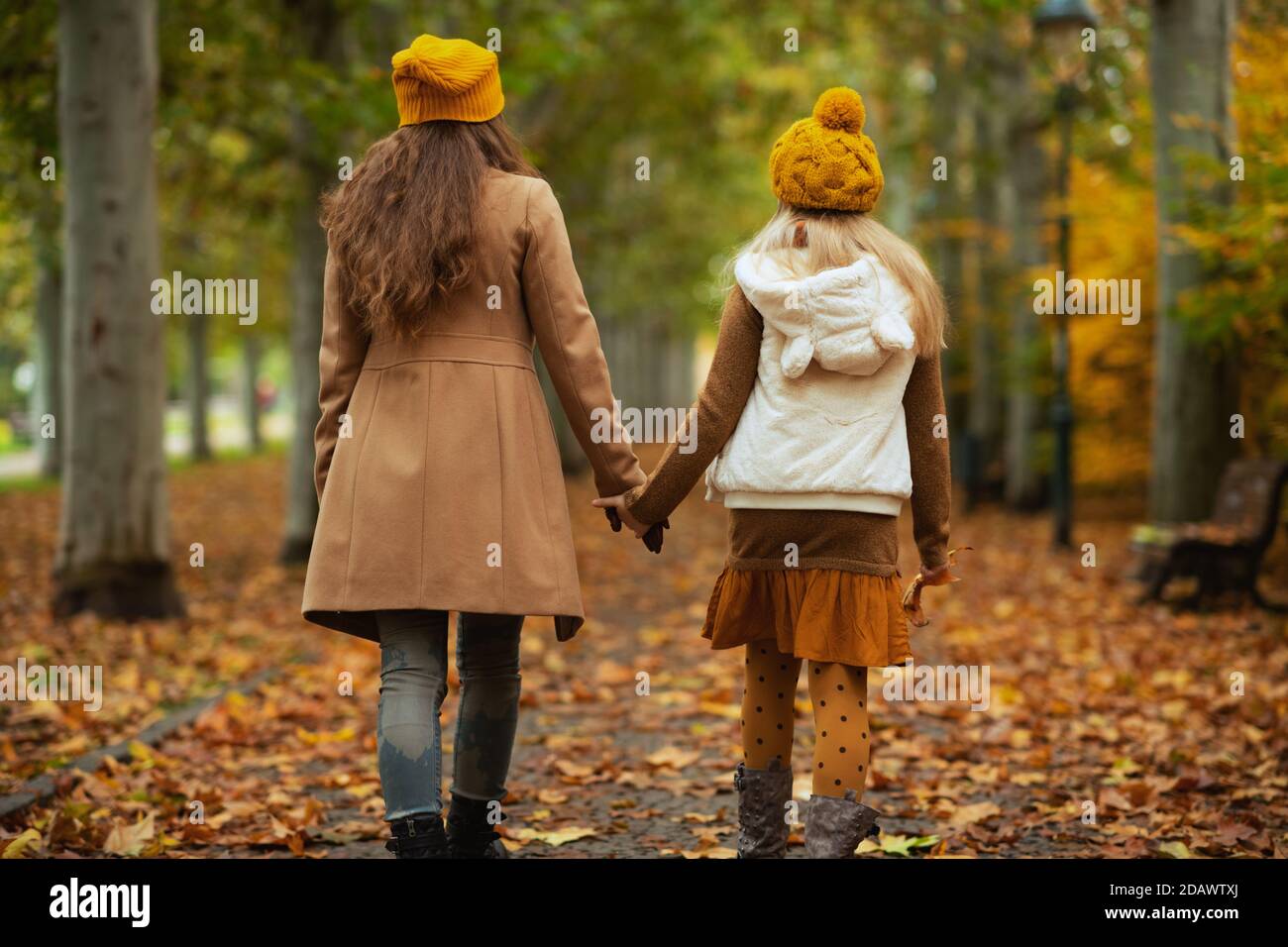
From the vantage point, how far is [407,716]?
3.49 m

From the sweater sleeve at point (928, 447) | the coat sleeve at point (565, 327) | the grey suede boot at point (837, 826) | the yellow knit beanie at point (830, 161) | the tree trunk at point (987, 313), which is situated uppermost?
the tree trunk at point (987, 313)

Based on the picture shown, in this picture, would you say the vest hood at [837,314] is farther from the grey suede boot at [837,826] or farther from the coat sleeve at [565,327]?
the grey suede boot at [837,826]

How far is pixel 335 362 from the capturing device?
367cm

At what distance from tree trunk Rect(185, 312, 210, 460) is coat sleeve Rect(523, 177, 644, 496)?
2674 cm

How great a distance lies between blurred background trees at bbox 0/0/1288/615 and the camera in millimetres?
9586

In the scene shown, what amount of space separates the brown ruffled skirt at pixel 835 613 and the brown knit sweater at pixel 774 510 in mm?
30

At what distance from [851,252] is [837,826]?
4.75 ft

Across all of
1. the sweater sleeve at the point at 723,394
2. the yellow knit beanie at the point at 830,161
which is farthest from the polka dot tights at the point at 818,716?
the yellow knit beanie at the point at 830,161

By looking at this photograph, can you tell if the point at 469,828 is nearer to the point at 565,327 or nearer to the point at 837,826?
the point at 837,826

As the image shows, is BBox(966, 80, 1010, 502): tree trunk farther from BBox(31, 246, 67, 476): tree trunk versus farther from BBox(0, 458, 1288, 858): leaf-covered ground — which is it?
BBox(31, 246, 67, 476): tree trunk

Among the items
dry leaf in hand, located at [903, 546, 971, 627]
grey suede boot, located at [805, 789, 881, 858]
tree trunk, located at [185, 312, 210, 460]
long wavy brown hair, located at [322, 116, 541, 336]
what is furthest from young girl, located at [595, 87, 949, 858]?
tree trunk, located at [185, 312, 210, 460]

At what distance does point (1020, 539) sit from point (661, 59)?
1037 centimetres

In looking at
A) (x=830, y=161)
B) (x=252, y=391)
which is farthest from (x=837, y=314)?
(x=252, y=391)

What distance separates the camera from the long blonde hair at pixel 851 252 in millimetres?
3613
